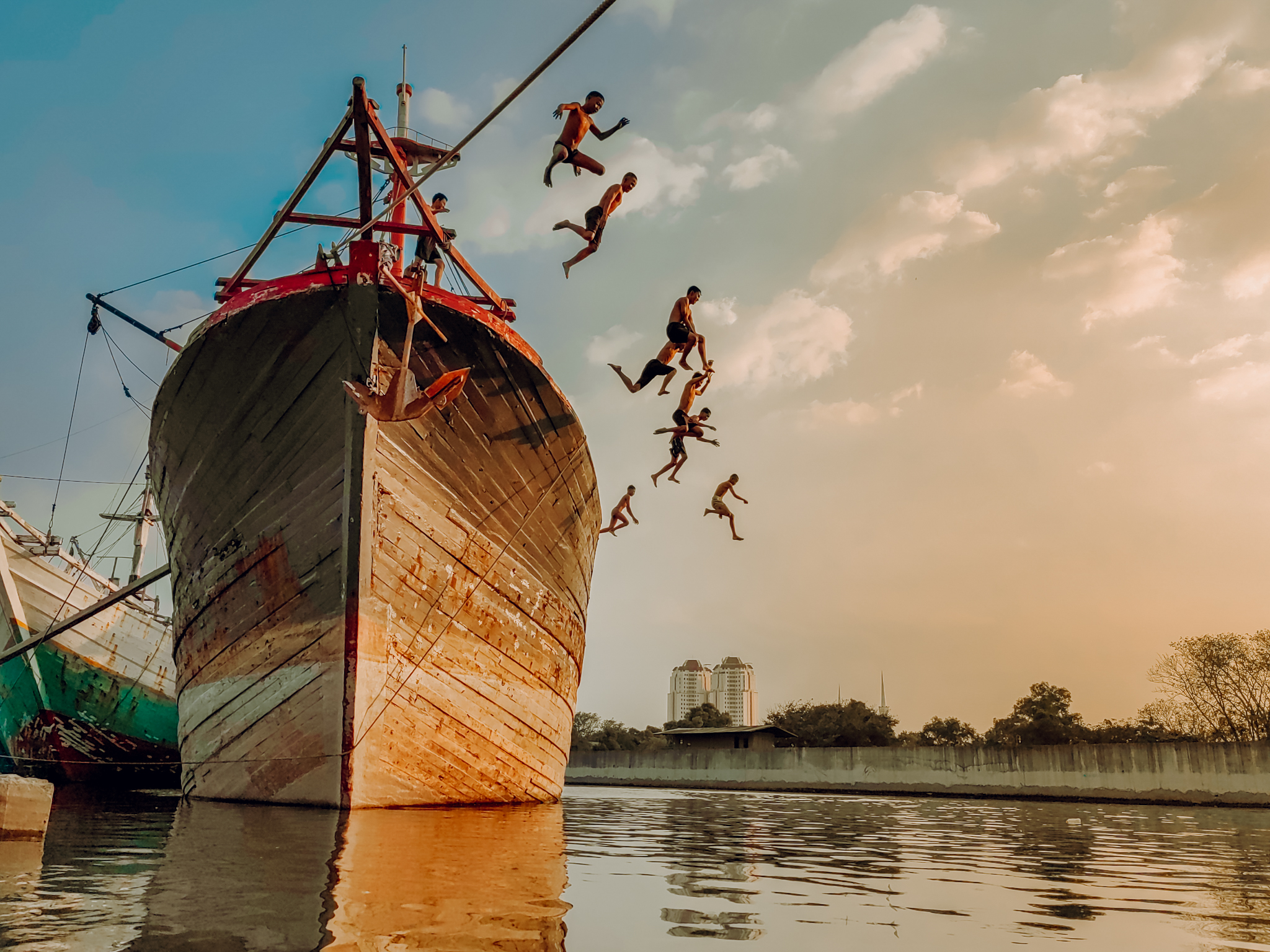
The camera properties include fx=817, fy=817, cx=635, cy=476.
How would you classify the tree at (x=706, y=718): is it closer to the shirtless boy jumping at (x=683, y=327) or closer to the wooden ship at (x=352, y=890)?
the shirtless boy jumping at (x=683, y=327)

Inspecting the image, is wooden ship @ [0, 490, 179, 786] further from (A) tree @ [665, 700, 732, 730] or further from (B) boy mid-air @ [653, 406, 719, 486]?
(A) tree @ [665, 700, 732, 730]

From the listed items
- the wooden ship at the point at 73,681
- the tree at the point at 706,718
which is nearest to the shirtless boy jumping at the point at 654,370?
the wooden ship at the point at 73,681

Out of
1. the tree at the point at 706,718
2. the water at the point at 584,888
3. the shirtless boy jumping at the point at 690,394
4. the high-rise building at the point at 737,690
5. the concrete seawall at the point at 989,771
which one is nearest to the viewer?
the water at the point at 584,888

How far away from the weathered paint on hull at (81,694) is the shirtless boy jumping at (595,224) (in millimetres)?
16322

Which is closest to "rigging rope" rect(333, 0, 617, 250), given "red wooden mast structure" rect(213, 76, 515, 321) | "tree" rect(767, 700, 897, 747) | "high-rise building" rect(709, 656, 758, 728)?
"red wooden mast structure" rect(213, 76, 515, 321)

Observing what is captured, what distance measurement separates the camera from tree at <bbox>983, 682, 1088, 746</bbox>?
3925cm

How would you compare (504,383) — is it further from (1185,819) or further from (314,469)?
(1185,819)

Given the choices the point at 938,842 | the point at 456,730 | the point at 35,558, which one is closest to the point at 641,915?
the point at 938,842

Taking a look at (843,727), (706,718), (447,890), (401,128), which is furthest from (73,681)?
(706,718)

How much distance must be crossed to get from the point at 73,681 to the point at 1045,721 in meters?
39.5

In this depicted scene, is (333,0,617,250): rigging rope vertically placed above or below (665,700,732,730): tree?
above

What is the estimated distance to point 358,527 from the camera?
8055 millimetres

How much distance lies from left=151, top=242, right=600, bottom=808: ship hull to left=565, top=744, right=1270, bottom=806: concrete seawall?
65.4 feet

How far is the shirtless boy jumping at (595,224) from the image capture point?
740 centimetres
